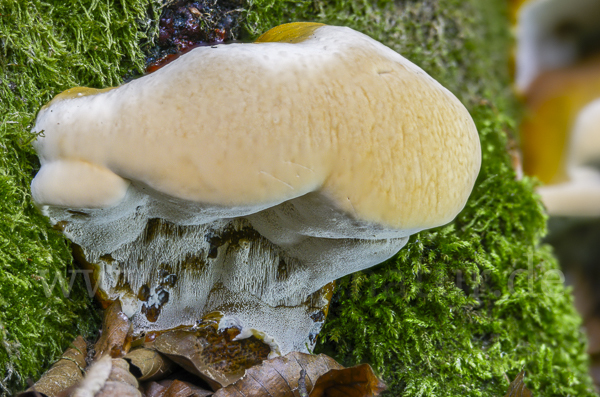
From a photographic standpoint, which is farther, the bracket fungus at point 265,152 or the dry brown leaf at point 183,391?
the dry brown leaf at point 183,391

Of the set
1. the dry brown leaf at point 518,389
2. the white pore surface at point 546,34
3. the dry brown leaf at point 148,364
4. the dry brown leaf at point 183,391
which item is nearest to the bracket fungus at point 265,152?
the dry brown leaf at point 148,364

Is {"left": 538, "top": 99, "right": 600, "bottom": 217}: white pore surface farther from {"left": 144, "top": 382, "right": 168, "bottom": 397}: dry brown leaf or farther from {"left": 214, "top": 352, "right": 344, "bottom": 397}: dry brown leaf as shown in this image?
{"left": 144, "top": 382, "right": 168, "bottom": 397}: dry brown leaf

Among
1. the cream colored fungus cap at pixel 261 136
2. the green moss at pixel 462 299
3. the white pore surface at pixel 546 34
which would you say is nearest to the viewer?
the cream colored fungus cap at pixel 261 136

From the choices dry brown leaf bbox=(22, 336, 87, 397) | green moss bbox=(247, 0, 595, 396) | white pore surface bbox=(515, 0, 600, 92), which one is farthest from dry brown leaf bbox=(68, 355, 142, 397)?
white pore surface bbox=(515, 0, 600, 92)

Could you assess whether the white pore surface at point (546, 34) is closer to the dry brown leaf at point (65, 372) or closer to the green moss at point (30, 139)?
the green moss at point (30, 139)

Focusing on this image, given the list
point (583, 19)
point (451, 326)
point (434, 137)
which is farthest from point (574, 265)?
point (434, 137)

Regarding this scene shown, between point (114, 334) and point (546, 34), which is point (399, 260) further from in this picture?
point (546, 34)

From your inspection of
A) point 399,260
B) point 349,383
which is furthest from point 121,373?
point 399,260
